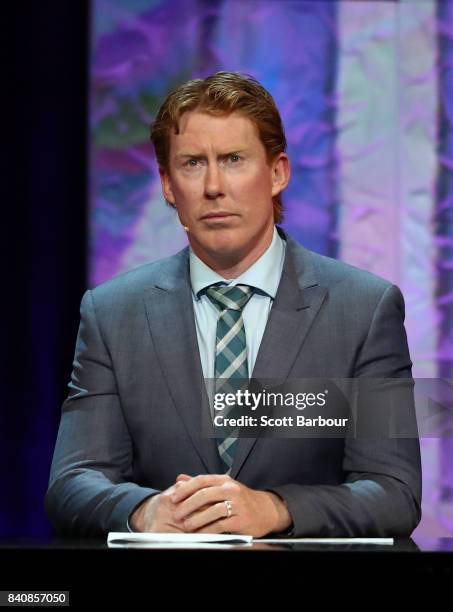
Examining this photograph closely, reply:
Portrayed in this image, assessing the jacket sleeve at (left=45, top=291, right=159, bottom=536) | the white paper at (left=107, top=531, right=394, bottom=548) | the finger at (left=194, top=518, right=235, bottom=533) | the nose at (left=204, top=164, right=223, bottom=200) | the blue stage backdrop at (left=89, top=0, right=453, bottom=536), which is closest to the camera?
the white paper at (left=107, top=531, right=394, bottom=548)

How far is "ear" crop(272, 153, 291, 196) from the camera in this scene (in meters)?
2.30

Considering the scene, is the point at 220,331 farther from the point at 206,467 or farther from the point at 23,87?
the point at 23,87

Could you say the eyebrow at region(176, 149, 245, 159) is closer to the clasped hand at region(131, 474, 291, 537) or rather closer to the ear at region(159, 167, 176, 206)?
the ear at region(159, 167, 176, 206)

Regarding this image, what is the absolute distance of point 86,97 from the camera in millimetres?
3258

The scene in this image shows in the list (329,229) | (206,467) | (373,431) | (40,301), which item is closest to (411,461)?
(373,431)

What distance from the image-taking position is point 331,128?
3.18 meters

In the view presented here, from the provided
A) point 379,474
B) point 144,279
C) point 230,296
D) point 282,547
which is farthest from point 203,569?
point 144,279

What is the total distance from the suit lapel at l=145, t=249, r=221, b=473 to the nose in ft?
0.68

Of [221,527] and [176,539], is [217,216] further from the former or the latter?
[176,539]

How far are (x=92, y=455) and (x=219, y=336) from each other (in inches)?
12.8

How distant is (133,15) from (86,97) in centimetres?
27

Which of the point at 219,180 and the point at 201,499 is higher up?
the point at 219,180

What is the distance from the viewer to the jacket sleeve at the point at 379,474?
1.83 m

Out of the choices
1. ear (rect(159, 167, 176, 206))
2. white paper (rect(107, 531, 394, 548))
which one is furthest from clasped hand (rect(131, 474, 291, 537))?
ear (rect(159, 167, 176, 206))
